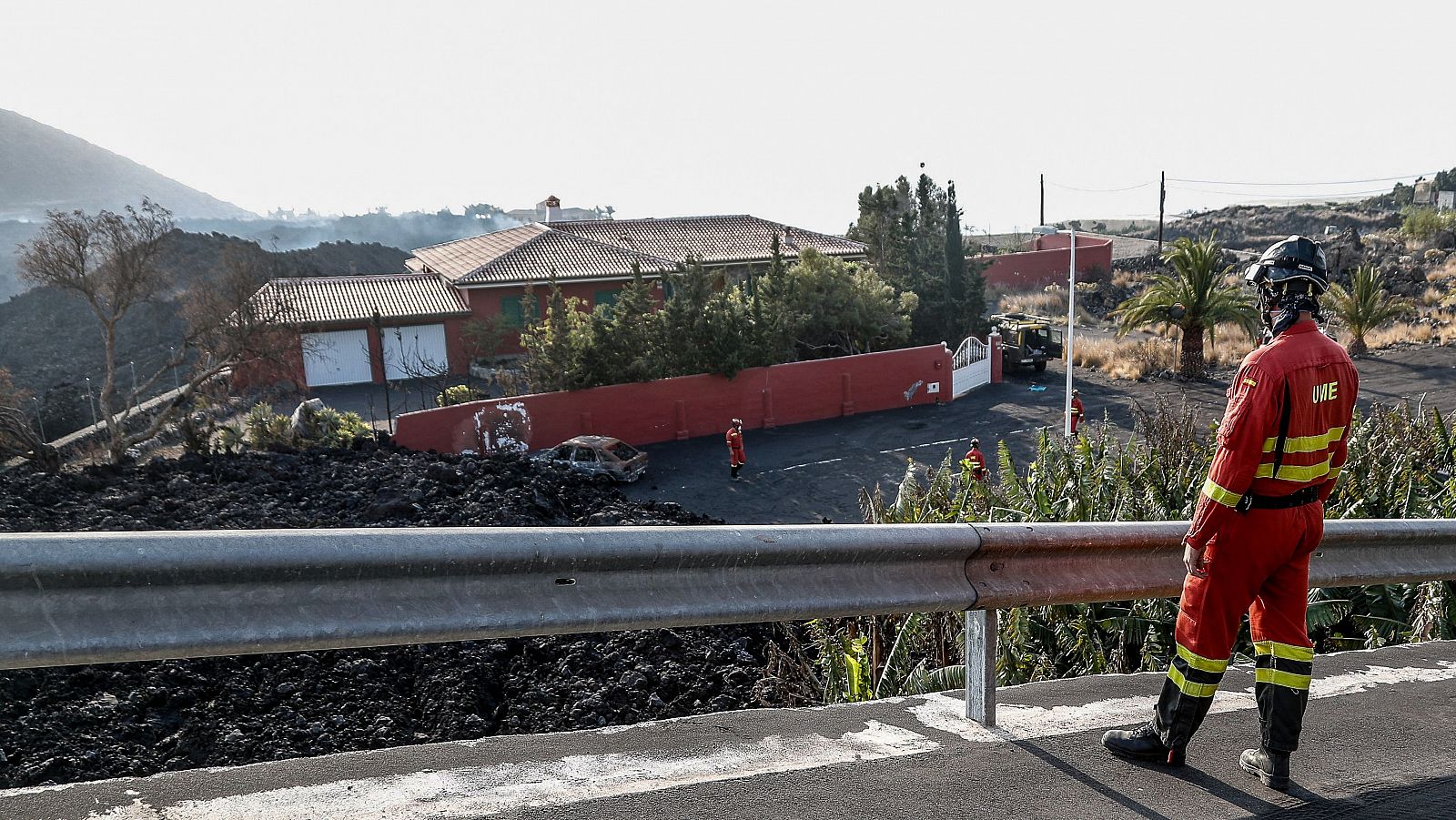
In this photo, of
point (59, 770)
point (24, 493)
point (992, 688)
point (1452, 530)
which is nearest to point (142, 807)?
point (59, 770)

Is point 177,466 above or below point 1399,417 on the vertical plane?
below

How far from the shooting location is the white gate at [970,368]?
114ft

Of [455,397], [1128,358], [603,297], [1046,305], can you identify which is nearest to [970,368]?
[1128,358]

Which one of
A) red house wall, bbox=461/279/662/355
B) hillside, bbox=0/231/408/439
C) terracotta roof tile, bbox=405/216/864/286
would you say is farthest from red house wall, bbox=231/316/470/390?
hillside, bbox=0/231/408/439

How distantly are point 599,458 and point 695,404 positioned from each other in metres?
6.31

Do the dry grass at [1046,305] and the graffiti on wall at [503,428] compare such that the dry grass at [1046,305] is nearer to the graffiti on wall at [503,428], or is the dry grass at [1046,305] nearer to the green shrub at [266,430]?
the graffiti on wall at [503,428]

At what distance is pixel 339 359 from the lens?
39656mm

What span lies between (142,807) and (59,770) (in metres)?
2.08

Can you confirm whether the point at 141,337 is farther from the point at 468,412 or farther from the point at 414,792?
the point at 414,792

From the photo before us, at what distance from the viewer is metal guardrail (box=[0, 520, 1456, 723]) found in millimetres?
2238

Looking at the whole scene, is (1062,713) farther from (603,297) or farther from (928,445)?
(603,297)

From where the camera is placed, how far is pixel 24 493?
44.7 feet

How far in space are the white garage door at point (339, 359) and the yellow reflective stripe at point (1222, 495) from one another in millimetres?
38515

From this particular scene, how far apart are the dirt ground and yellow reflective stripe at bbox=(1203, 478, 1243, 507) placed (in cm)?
1629
